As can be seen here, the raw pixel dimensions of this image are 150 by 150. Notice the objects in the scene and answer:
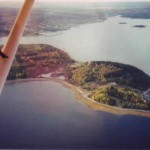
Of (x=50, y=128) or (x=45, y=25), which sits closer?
(x=50, y=128)

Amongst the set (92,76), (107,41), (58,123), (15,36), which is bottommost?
(58,123)

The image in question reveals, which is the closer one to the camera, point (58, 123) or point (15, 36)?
point (15, 36)

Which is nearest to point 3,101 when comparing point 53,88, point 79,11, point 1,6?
point 53,88

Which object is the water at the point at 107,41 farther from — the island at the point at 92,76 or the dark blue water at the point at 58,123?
the dark blue water at the point at 58,123

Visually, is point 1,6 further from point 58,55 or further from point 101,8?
point 101,8

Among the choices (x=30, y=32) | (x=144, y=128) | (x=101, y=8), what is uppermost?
(x=101, y=8)

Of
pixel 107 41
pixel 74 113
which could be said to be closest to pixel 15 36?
pixel 74 113

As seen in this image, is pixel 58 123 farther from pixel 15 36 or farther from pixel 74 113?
pixel 15 36

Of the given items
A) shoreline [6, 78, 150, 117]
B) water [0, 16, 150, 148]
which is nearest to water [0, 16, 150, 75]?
water [0, 16, 150, 148]
